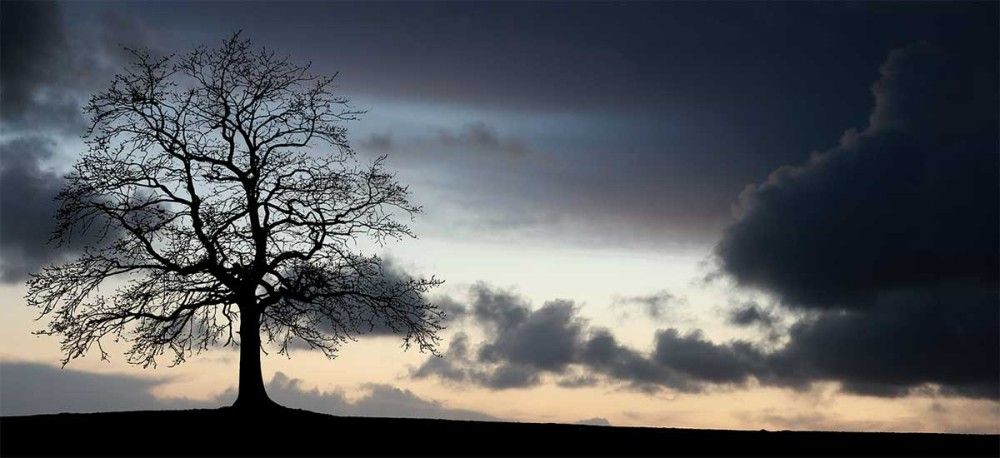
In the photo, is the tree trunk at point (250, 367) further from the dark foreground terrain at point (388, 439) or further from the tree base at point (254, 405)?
the dark foreground terrain at point (388, 439)

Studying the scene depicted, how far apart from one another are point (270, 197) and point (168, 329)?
5147mm

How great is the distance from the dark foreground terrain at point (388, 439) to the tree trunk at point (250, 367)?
60 cm

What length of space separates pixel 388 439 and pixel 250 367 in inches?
267

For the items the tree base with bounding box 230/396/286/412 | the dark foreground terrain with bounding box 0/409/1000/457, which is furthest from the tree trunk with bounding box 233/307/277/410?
the dark foreground terrain with bounding box 0/409/1000/457

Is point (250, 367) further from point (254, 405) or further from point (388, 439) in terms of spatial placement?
point (388, 439)

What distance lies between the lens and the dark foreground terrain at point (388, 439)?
25.9 meters

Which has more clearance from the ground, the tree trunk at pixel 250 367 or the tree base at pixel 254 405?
the tree trunk at pixel 250 367

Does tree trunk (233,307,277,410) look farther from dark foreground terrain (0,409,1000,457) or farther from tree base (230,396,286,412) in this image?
dark foreground terrain (0,409,1000,457)

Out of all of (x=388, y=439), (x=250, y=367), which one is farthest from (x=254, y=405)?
(x=388, y=439)

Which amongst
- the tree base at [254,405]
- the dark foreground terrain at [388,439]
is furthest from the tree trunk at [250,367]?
the dark foreground terrain at [388,439]

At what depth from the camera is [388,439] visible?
27.8 m

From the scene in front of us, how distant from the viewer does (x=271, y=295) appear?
108 ft

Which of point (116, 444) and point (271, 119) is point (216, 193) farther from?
point (116, 444)

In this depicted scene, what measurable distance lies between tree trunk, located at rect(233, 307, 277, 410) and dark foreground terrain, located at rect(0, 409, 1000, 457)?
1.97ft
